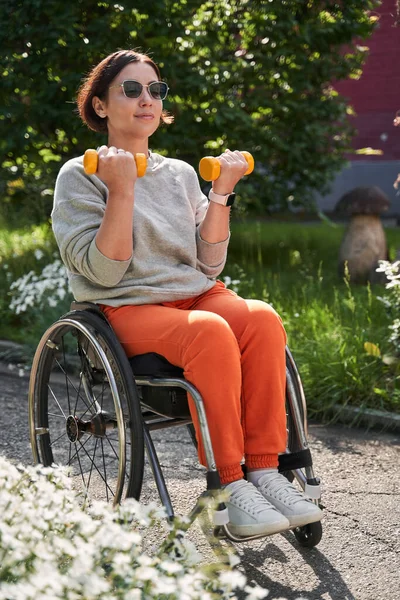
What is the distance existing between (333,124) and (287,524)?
5.90 metres

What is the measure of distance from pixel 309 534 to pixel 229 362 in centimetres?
65

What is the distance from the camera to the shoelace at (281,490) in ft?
8.43

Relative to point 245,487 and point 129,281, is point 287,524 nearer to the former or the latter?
point 245,487

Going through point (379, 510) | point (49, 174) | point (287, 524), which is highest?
point (49, 174)

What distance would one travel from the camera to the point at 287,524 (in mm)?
2488

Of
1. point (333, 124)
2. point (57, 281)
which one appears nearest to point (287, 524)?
point (57, 281)

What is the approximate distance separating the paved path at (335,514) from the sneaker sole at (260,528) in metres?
0.23

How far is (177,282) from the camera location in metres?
2.93

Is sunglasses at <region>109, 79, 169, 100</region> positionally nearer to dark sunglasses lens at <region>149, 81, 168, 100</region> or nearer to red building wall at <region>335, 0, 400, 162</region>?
dark sunglasses lens at <region>149, 81, 168, 100</region>

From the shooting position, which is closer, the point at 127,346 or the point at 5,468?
the point at 5,468

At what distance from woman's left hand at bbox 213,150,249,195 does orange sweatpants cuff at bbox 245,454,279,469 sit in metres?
0.81

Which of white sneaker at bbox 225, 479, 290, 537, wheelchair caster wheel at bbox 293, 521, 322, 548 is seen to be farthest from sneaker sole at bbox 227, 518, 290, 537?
wheelchair caster wheel at bbox 293, 521, 322, 548

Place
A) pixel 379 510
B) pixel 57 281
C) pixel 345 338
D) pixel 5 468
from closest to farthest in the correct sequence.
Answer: pixel 5 468
pixel 379 510
pixel 345 338
pixel 57 281

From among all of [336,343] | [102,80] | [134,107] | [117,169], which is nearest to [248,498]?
[117,169]
